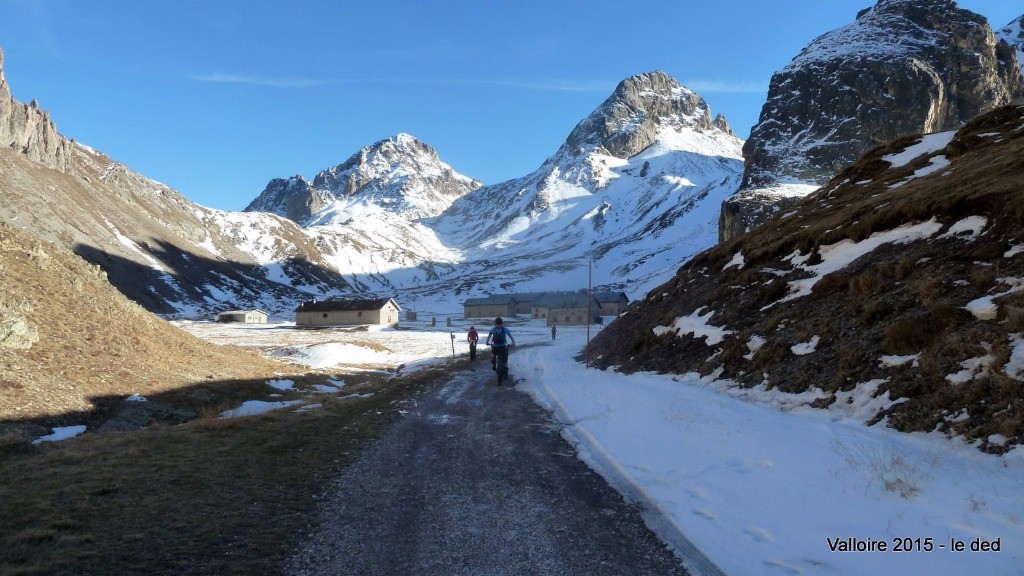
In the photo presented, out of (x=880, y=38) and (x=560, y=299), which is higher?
(x=880, y=38)

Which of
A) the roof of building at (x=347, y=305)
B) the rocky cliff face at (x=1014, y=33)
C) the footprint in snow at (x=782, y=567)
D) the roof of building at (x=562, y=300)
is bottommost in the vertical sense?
the footprint in snow at (x=782, y=567)

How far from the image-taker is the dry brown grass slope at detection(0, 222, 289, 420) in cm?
1113

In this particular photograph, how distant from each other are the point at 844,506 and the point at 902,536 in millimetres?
644

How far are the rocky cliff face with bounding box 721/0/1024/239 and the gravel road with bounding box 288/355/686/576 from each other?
348 feet

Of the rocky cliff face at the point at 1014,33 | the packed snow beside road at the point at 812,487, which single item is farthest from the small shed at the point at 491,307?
the rocky cliff face at the point at 1014,33

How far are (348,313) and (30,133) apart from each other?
490 ft

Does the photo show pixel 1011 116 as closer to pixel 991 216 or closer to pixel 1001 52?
pixel 991 216

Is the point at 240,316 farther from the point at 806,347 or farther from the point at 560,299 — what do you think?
the point at 806,347

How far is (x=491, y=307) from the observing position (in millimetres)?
140625

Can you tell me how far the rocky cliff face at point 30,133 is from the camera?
499ft

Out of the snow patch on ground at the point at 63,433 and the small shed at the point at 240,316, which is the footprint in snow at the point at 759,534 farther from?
the small shed at the point at 240,316

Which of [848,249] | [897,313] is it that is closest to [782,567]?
[897,313]

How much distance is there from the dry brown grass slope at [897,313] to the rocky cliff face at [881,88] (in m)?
91.4

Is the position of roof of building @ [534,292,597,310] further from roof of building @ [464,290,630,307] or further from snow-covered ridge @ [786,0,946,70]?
snow-covered ridge @ [786,0,946,70]
